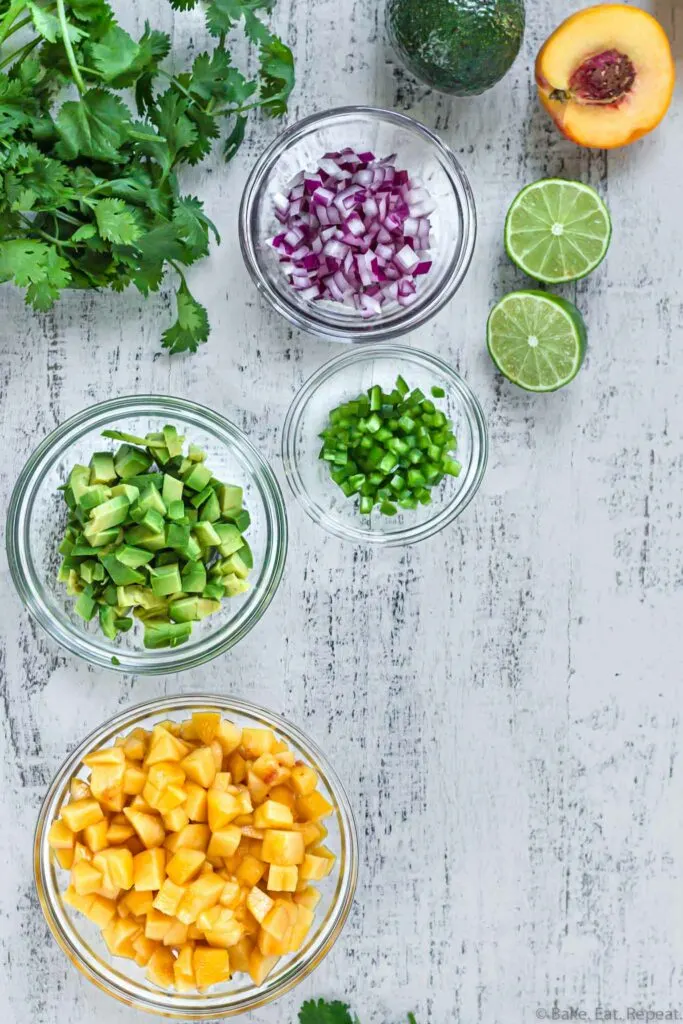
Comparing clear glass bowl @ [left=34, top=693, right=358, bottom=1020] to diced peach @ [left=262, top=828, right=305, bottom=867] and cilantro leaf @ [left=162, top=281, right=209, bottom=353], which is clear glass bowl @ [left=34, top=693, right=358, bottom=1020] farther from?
cilantro leaf @ [left=162, top=281, right=209, bottom=353]

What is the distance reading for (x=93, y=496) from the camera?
173 cm

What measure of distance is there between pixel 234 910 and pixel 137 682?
0.52 meters

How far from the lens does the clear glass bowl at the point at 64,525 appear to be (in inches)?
74.7

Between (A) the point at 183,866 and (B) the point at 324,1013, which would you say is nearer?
(A) the point at 183,866

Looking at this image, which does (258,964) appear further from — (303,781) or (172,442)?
(172,442)

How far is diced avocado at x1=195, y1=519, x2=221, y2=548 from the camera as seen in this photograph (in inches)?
69.7

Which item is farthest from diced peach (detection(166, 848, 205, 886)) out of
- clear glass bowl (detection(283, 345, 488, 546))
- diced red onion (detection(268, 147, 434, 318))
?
diced red onion (detection(268, 147, 434, 318))

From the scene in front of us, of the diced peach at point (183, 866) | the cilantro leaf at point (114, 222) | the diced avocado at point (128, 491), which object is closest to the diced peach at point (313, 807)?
the diced peach at point (183, 866)

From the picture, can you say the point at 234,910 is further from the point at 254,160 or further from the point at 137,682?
the point at 254,160

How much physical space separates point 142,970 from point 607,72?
80.4 inches

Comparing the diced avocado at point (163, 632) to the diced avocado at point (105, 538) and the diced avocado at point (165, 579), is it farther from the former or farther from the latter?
the diced avocado at point (105, 538)

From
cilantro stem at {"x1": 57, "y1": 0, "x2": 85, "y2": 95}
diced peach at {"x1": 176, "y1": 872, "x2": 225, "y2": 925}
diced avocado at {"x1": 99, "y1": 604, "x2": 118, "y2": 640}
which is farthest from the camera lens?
diced avocado at {"x1": 99, "y1": 604, "x2": 118, "y2": 640}

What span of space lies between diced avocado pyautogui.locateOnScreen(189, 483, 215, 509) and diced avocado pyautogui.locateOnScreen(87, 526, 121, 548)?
154mm

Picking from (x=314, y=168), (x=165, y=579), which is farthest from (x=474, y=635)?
(x=314, y=168)
